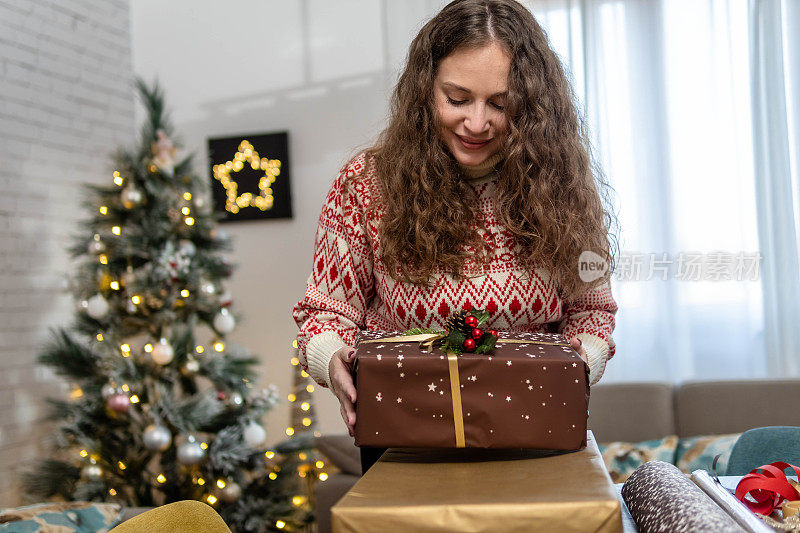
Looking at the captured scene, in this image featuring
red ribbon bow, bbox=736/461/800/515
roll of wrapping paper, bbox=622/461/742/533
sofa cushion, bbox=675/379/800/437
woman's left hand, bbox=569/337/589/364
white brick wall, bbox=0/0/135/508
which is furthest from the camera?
white brick wall, bbox=0/0/135/508

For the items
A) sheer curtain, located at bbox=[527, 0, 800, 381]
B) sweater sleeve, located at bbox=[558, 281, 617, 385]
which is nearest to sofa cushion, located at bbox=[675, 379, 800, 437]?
sheer curtain, located at bbox=[527, 0, 800, 381]

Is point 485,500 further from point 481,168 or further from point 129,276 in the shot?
point 129,276

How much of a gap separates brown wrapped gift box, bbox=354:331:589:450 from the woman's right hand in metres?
0.05

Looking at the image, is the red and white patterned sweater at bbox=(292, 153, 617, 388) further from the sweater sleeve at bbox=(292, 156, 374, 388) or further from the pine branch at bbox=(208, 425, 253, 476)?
the pine branch at bbox=(208, 425, 253, 476)

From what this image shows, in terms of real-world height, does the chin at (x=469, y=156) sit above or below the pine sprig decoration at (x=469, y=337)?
above

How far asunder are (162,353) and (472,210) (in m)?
2.42

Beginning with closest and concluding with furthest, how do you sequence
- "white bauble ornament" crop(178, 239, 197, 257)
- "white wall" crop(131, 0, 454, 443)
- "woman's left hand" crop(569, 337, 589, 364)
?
"woman's left hand" crop(569, 337, 589, 364), "white bauble ornament" crop(178, 239, 197, 257), "white wall" crop(131, 0, 454, 443)

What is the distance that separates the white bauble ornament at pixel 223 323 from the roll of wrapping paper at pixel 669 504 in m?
2.70

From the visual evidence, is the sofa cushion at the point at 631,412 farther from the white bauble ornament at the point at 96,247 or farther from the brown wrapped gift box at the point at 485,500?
the brown wrapped gift box at the point at 485,500

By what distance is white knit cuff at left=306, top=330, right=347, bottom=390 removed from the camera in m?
1.22

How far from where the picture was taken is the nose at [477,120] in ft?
4.05

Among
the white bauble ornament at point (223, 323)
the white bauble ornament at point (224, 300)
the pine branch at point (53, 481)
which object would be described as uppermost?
the white bauble ornament at point (224, 300)

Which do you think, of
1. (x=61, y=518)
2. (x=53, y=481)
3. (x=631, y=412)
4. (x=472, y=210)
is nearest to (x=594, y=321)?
(x=472, y=210)

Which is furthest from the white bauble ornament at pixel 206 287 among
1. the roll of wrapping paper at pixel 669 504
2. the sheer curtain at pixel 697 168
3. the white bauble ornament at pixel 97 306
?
the roll of wrapping paper at pixel 669 504
